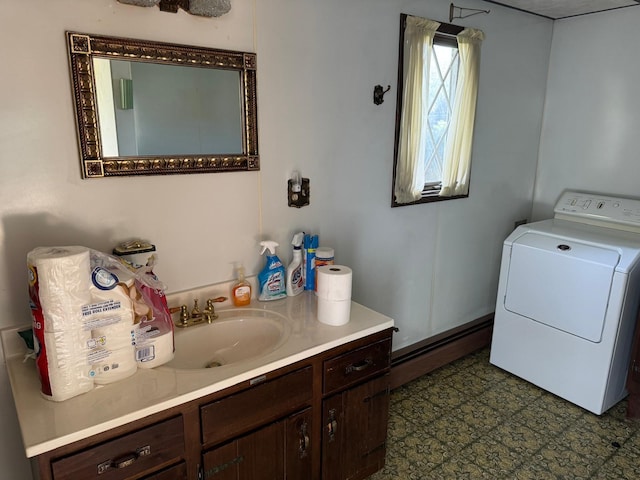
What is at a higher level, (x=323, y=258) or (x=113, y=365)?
(x=323, y=258)

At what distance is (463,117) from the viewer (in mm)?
2596

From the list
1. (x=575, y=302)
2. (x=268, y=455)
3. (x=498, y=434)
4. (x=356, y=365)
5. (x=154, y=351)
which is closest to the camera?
(x=154, y=351)

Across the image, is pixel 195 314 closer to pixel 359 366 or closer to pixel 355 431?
pixel 359 366

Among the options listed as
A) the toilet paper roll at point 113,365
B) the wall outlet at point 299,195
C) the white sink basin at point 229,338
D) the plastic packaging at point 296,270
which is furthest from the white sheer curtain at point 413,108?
the toilet paper roll at point 113,365

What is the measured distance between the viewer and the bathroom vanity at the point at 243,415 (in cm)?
116

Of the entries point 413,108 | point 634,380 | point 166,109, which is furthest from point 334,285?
point 634,380

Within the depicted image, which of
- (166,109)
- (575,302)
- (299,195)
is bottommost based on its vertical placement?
(575,302)

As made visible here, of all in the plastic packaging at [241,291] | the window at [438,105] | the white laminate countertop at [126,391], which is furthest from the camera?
the window at [438,105]

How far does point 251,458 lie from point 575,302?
193 cm

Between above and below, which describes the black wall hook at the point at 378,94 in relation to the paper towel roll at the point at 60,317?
above

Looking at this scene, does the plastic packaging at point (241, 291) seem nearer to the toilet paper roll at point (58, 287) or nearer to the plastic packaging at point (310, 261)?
the plastic packaging at point (310, 261)

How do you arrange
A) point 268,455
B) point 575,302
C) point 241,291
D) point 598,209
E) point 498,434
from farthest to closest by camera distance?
point 598,209 < point 575,302 < point 498,434 < point 241,291 < point 268,455

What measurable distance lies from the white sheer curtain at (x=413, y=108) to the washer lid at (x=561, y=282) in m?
0.81

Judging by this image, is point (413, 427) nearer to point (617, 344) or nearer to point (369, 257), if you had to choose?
point (369, 257)
